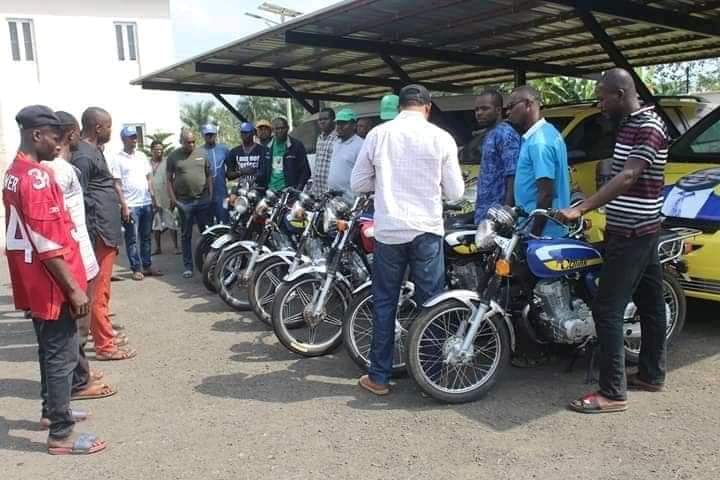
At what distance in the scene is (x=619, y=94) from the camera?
354 centimetres

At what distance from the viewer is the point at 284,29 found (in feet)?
26.2

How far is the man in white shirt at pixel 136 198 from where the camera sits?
798 centimetres

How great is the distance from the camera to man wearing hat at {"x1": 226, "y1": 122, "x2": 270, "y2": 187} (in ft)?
25.6

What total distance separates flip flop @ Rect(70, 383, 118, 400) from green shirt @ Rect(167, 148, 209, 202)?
13.0 feet

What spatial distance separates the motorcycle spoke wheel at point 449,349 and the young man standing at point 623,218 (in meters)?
0.55

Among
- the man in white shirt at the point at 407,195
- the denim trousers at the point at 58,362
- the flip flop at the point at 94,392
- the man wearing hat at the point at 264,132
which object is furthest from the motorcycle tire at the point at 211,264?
the denim trousers at the point at 58,362

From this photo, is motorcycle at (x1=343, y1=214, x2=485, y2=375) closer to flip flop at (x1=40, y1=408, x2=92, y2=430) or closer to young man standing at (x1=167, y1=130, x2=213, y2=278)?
flip flop at (x1=40, y1=408, x2=92, y2=430)

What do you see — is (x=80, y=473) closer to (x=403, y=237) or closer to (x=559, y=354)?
(x=403, y=237)

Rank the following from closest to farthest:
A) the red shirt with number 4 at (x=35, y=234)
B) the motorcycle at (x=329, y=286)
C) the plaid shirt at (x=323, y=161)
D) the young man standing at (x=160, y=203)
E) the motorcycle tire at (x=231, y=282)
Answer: the red shirt with number 4 at (x=35, y=234)
the motorcycle at (x=329, y=286)
the motorcycle tire at (x=231, y=282)
the plaid shirt at (x=323, y=161)
the young man standing at (x=160, y=203)

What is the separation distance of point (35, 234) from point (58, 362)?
70 cm

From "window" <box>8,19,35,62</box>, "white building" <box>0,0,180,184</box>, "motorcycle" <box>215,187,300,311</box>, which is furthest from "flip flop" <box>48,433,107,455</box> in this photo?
"window" <box>8,19,35,62</box>

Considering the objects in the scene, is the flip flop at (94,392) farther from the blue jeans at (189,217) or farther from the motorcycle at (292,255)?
the blue jeans at (189,217)

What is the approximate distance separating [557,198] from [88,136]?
11.3ft

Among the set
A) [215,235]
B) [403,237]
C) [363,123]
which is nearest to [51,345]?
[403,237]
